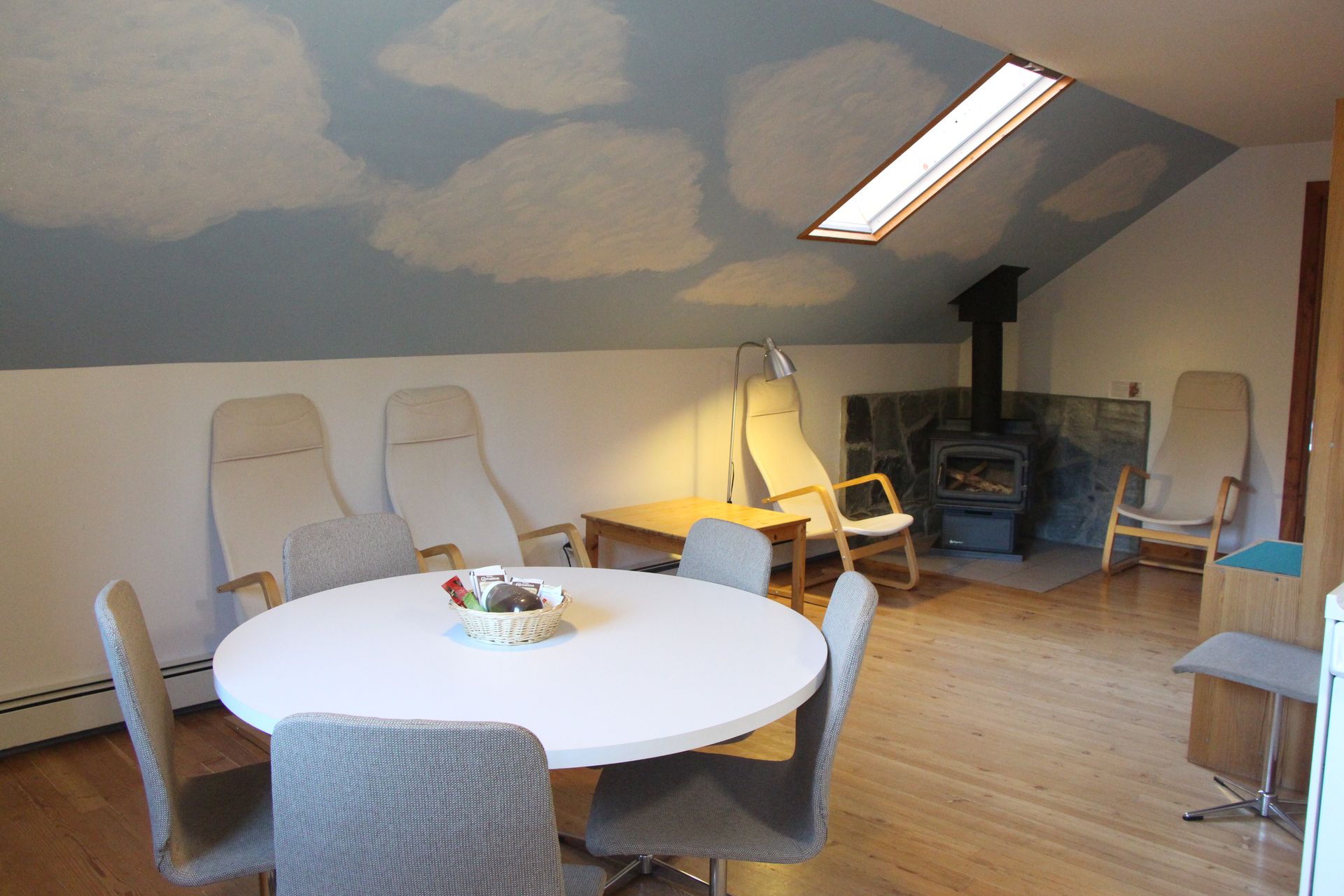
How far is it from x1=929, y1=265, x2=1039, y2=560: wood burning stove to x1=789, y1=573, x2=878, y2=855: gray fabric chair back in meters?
3.95

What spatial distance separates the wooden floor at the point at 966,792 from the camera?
2.52 metres

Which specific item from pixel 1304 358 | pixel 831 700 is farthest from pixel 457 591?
pixel 1304 358

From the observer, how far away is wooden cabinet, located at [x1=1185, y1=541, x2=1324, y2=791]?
2.96 m

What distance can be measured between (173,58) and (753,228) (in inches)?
93.2

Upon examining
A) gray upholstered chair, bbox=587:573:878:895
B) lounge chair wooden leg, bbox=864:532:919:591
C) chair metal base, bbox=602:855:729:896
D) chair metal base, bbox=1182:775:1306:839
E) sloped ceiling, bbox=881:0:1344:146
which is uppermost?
sloped ceiling, bbox=881:0:1344:146

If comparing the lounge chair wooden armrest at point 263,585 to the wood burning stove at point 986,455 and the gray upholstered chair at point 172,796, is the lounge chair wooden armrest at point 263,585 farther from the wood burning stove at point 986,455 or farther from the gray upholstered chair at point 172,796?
the wood burning stove at point 986,455

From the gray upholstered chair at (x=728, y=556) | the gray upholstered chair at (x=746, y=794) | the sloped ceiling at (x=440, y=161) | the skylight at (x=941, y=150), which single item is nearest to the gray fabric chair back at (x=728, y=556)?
the gray upholstered chair at (x=728, y=556)

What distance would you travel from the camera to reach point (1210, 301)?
5.67 meters

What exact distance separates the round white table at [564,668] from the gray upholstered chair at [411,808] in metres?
0.18

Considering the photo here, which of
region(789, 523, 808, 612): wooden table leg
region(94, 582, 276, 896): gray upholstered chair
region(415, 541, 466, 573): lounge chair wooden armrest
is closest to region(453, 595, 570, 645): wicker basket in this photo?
region(94, 582, 276, 896): gray upholstered chair

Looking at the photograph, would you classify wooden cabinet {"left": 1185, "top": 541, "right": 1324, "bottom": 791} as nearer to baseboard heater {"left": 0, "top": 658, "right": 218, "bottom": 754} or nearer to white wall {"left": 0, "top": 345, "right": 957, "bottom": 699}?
white wall {"left": 0, "top": 345, "right": 957, "bottom": 699}

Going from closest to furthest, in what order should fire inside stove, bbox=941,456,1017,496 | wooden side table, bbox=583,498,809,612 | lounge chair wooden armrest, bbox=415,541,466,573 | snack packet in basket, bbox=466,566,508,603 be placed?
snack packet in basket, bbox=466,566,508,603 < lounge chair wooden armrest, bbox=415,541,466,573 < wooden side table, bbox=583,498,809,612 < fire inside stove, bbox=941,456,1017,496

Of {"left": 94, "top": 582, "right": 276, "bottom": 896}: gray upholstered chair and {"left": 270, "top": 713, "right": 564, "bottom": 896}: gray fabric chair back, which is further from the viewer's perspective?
{"left": 94, "top": 582, "right": 276, "bottom": 896}: gray upholstered chair

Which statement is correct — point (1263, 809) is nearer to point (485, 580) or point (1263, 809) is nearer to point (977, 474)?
point (485, 580)
